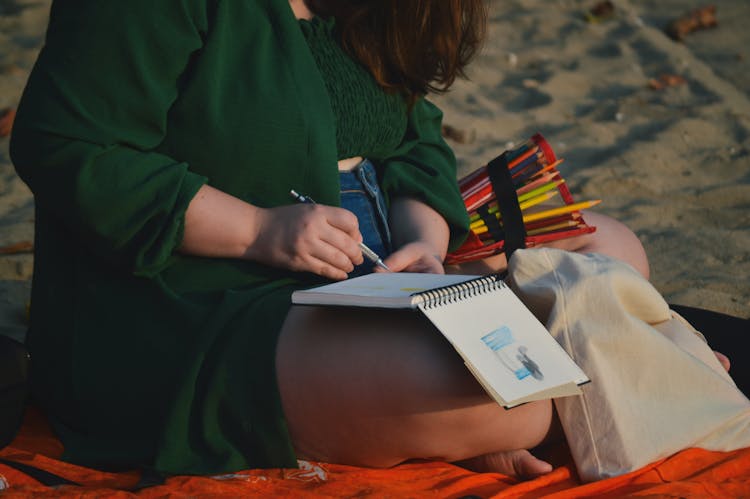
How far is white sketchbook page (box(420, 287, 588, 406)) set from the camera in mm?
1448

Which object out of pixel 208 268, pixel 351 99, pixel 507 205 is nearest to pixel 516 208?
pixel 507 205

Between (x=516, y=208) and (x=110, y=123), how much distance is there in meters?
1.01

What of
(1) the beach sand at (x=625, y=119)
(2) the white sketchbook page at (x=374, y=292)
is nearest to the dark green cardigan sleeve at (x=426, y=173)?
(2) the white sketchbook page at (x=374, y=292)

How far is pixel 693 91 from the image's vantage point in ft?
14.8

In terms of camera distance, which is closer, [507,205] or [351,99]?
[351,99]

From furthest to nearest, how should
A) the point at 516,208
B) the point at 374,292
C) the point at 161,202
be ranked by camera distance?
1. the point at 516,208
2. the point at 161,202
3. the point at 374,292

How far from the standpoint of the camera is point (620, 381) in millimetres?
1623

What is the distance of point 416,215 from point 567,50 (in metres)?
3.21

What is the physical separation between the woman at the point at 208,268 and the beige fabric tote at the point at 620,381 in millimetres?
101

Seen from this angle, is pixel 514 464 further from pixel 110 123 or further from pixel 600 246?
pixel 110 123

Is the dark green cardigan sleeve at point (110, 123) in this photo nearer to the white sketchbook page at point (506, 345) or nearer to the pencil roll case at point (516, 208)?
the white sketchbook page at point (506, 345)

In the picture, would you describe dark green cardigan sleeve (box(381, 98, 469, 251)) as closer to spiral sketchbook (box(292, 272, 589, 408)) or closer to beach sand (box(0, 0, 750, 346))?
spiral sketchbook (box(292, 272, 589, 408))

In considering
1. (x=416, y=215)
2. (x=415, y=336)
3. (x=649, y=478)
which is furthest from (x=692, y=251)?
(x=415, y=336)

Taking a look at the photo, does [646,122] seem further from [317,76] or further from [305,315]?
[305,315]
